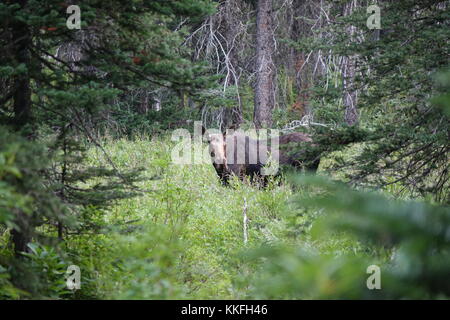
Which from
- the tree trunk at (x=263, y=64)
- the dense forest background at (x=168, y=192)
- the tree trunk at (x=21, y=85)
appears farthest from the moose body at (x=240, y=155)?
the tree trunk at (x=21, y=85)

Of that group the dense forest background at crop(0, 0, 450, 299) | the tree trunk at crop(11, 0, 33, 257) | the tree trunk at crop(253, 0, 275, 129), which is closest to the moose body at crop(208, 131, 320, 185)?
the tree trunk at crop(253, 0, 275, 129)

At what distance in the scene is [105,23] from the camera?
427 cm

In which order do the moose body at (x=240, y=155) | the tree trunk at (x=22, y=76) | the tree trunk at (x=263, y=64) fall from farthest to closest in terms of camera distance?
the tree trunk at (x=263, y=64)
the moose body at (x=240, y=155)
the tree trunk at (x=22, y=76)

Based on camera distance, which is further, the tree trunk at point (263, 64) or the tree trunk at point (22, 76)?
the tree trunk at point (263, 64)

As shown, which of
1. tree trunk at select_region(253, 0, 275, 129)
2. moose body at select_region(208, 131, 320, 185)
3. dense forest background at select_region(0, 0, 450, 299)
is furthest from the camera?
tree trunk at select_region(253, 0, 275, 129)

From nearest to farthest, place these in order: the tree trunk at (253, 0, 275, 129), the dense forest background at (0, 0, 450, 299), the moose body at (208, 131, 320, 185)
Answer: the dense forest background at (0, 0, 450, 299) → the moose body at (208, 131, 320, 185) → the tree trunk at (253, 0, 275, 129)

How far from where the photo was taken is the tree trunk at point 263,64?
1563cm

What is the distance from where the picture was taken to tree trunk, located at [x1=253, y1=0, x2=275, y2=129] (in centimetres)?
1563

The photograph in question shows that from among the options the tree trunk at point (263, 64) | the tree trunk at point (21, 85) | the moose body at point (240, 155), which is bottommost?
the moose body at point (240, 155)

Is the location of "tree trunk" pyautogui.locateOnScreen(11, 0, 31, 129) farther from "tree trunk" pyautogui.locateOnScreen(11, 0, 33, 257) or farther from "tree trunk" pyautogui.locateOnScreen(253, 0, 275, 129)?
"tree trunk" pyautogui.locateOnScreen(253, 0, 275, 129)

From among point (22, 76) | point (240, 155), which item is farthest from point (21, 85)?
point (240, 155)

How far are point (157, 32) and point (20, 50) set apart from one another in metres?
1.21

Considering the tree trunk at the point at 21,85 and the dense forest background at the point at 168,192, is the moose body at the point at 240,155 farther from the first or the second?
the tree trunk at the point at 21,85
